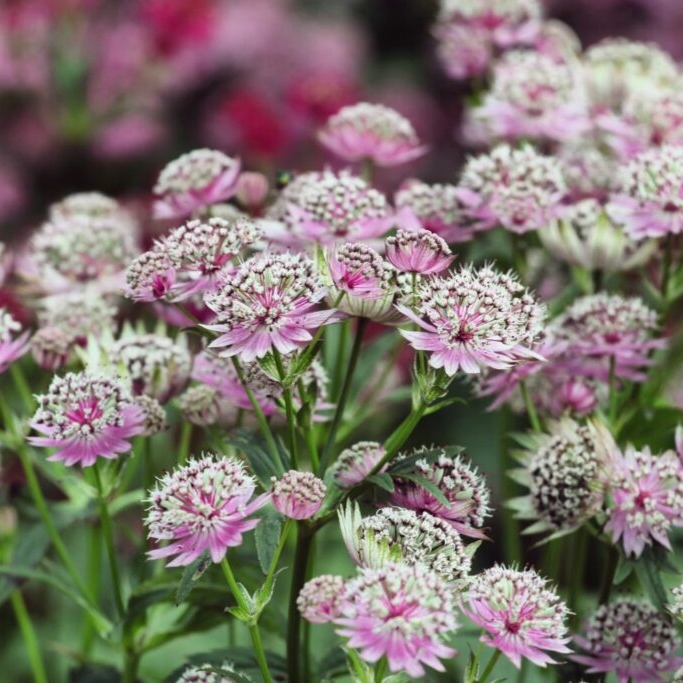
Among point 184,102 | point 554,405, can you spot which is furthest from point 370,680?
point 184,102

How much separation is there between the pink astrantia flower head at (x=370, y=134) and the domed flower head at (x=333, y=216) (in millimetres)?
192

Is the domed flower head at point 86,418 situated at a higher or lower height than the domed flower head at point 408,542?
higher

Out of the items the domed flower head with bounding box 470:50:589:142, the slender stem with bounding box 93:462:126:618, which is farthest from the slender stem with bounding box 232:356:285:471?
the domed flower head with bounding box 470:50:589:142

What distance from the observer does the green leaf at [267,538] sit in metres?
0.81

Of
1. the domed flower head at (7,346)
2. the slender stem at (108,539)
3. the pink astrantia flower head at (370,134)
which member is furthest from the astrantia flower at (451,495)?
the pink astrantia flower head at (370,134)

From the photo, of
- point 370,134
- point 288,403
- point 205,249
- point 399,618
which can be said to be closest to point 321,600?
point 399,618

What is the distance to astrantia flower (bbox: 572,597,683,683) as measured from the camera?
3.02ft

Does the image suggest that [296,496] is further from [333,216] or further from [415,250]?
[333,216]

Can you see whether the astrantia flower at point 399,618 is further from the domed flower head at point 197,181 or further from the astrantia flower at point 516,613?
the domed flower head at point 197,181

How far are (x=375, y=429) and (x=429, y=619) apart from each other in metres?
0.94

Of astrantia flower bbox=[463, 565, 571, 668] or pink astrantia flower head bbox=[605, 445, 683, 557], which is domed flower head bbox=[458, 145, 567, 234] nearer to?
pink astrantia flower head bbox=[605, 445, 683, 557]

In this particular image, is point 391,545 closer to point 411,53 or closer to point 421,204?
point 421,204

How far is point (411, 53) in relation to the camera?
309 centimetres

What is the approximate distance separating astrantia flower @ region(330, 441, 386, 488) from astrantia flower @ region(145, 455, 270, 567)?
0.32ft
